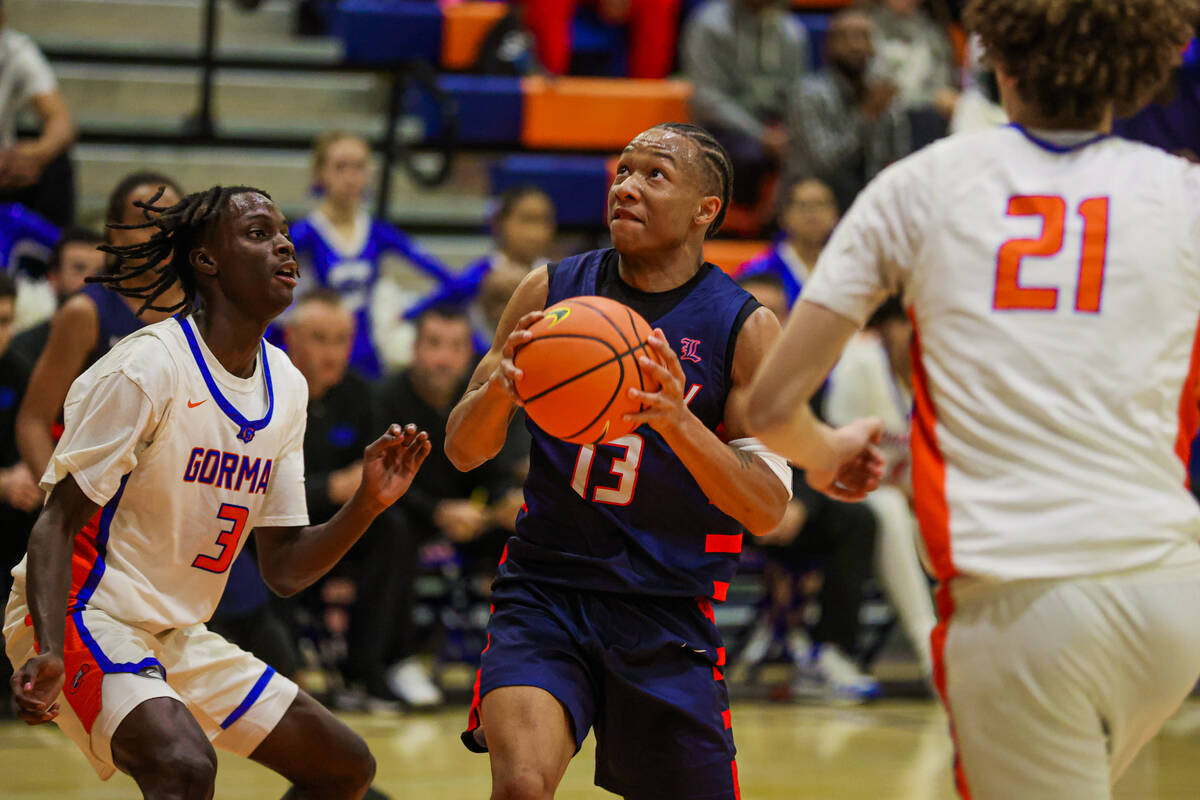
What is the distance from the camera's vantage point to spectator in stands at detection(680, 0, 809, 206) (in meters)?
9.48

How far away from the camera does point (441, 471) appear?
23.3 feet

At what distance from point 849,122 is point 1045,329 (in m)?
7.03

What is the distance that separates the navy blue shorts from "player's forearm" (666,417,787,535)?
0.31 m

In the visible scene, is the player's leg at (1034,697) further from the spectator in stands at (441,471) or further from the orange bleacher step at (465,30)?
the orange bleacher step at (465,30)

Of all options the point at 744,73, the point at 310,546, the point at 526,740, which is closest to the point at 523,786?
the point at 526,740

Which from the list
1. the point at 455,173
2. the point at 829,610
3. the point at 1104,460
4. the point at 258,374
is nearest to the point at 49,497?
the point at 258,374

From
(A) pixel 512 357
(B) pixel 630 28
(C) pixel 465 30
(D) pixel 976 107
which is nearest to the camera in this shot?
(A) pixel 512 357

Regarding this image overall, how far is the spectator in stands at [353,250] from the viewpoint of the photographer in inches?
304

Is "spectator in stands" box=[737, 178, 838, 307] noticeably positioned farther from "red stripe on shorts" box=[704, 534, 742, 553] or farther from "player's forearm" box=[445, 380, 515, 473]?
"player's forearm" box=[445, 380, 515, 473]

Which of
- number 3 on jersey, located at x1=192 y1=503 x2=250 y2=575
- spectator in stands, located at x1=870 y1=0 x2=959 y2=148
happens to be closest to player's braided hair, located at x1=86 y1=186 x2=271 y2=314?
number 3 on jersey, located at x1=192 y1=503 x2=250 y2=575

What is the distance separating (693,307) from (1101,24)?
1.31 metres

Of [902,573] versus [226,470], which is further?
[902,573]

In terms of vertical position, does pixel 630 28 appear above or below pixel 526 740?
above

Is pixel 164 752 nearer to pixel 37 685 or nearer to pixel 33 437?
pixel 37 685
